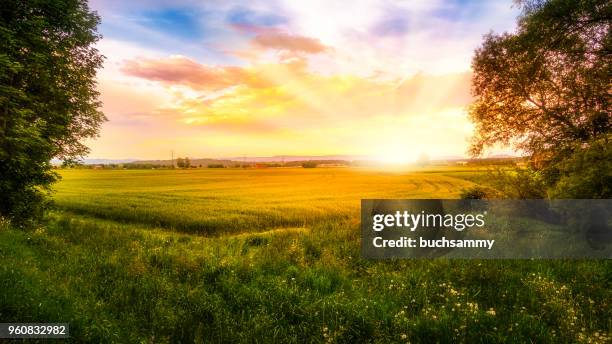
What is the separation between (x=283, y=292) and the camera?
8.30 metres

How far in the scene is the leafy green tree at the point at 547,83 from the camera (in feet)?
50.9

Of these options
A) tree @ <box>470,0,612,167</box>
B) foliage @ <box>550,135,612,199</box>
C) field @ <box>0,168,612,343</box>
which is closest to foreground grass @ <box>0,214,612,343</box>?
field @ <box>0,168,612,343</box>

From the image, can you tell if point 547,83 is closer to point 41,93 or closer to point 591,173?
point 591,173

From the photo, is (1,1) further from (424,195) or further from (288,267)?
(424,195)

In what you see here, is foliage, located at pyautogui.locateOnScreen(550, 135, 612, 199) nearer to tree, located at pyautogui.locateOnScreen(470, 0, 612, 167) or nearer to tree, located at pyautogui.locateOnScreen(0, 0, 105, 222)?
tree, located at pyautogui.locateOnScreen(470, 0, 612, 167)

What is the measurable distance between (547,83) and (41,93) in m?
25.9

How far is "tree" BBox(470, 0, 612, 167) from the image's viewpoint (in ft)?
51.0

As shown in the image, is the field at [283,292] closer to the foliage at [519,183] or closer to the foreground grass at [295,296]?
the foreground grass at [295,296]

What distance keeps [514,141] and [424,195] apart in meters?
12.9

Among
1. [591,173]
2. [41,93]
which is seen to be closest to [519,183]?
[591,173]

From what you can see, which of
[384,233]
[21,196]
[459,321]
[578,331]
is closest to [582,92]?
[384,233]

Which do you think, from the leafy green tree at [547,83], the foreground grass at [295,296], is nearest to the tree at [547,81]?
the leafy green tree at [547,83]

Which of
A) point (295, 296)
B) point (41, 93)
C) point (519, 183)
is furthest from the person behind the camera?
point (41, 93)

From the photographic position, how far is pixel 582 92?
53.0 ft
